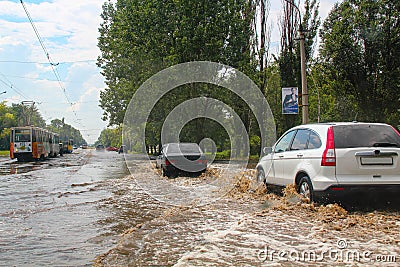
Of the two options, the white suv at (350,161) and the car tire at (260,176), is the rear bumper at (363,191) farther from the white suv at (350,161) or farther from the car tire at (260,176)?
the car tire at (260,176)

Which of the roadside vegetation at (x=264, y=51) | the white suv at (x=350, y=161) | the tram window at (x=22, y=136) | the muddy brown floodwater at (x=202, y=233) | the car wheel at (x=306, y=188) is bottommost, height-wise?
the muddy brown floodwater at (x=202, y=233)

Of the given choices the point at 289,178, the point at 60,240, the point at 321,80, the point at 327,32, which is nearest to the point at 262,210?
the point at 289,178

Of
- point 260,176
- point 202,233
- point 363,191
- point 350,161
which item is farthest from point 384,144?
point 260,176

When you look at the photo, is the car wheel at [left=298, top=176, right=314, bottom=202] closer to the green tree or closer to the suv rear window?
the suv rear window

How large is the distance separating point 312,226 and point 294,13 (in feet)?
74.0

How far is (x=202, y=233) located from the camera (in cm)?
625

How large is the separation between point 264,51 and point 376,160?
1032 inches

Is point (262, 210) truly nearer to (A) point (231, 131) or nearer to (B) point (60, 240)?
(B) point (60, 240)

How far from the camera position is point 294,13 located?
26.6 metres

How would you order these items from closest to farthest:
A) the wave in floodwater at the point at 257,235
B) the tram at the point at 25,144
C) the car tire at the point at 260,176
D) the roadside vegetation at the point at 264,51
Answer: the wave in floodwater at the point at 257,235
the car tire at the point at 260,176
the roadside vegetation at the point at 264,51
the tram at the point at 25,144

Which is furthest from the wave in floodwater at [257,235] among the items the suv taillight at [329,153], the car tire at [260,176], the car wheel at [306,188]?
the car tire at [260,176]

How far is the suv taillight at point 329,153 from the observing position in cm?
717

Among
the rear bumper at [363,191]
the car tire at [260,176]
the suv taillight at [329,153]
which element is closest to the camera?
the rear bumper at [363,191]

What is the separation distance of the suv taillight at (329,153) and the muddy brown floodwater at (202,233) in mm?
786
